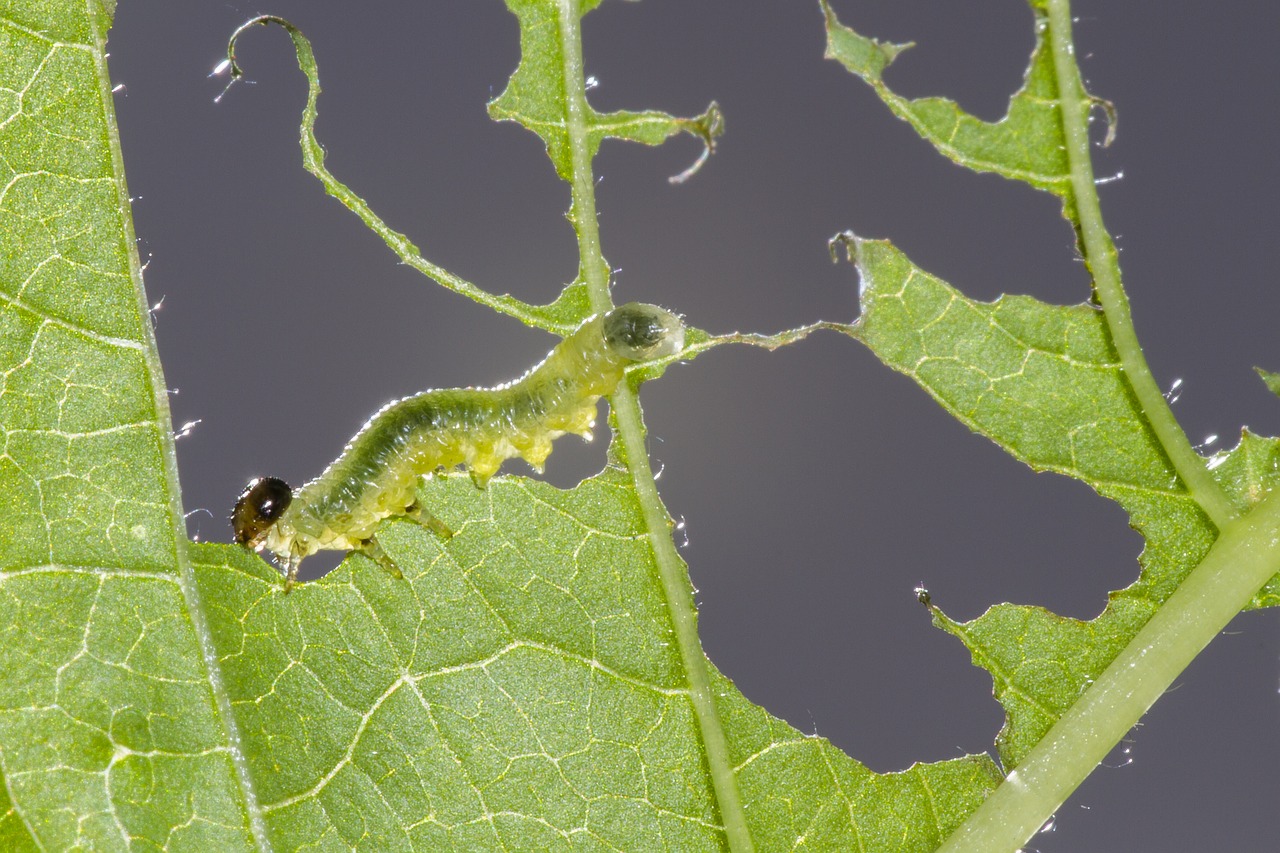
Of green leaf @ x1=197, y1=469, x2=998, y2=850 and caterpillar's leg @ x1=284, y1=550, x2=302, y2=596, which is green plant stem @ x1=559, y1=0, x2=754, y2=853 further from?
caterpillar's leg @ x1=284, y1=550, x2=302, y2=596

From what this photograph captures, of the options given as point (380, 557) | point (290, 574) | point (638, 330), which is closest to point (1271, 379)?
point (638, 330)

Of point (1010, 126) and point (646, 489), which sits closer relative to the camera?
point (646, 489)

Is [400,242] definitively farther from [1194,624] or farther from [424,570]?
[1194,624]

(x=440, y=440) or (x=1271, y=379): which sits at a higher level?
(x=1271, y=379)

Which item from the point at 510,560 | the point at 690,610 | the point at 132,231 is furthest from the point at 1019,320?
the point at 132,231

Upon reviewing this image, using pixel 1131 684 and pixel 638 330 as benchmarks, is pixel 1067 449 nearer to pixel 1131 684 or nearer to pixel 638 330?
pixel 1131 684

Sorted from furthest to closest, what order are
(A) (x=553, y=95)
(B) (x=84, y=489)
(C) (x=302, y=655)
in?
(A) (x=553, y=95), (C) (x=302, y=655), (B) (x=84, y=489)

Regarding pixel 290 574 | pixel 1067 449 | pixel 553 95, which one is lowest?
pixel 290 574
